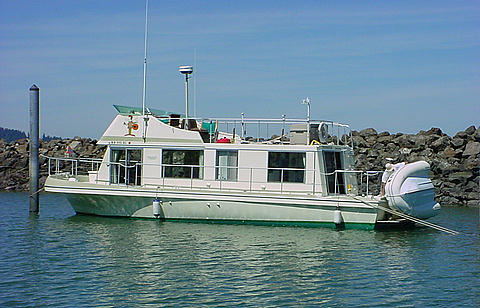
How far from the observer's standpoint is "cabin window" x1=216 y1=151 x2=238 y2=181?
20.0 metres

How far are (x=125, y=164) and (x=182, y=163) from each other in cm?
191

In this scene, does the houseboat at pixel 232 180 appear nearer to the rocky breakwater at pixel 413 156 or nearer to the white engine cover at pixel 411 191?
the white engine cover at pixel 411 191

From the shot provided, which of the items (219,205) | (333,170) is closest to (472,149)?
(333,170)

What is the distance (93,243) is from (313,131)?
25.8 ft

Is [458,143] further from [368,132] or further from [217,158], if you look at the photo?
[217,158]

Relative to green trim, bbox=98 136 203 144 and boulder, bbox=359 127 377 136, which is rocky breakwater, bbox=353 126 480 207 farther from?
green trim, bbox=98 136 203 144

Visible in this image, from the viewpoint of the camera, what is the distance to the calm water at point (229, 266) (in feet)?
38.8

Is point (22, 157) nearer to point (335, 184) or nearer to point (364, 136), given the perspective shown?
point (364, 136)

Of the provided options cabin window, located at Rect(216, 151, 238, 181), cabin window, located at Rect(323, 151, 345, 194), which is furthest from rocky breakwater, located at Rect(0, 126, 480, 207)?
cabin window, located at Rect(216, 151, 238, 181)

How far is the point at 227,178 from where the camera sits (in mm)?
20016

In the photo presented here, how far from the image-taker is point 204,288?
40.4 ft

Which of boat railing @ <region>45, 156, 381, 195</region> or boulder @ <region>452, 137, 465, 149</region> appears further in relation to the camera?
boulder @ <region>452, 137, 465, 149</region>

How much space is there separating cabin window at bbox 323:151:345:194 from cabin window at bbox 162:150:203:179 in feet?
13.3

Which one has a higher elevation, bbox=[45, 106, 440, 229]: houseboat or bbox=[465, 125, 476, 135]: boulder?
bbox=[465, 125, 476, 135]: boulder
